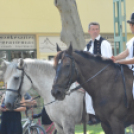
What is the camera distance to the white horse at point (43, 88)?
191 inches

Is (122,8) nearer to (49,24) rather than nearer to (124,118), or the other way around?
(124,118)

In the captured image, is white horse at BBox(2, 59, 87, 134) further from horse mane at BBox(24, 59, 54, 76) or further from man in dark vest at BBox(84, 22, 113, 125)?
man in dark vest at BBox(84, 22, 113, 125)

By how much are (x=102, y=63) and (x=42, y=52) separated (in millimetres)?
12356

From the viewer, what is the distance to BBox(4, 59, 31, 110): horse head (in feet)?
15.8

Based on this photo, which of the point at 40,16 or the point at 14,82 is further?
the point at 40,16

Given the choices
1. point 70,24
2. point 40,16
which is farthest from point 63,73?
point 40,16

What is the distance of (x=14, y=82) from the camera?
487cm

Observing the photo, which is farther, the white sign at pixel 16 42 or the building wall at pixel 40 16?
the white sign at pixel 16 42

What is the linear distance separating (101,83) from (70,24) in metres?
5.53

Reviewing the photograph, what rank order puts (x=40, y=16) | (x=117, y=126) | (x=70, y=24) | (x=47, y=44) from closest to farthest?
1. (x=117, y=126)
2. (x=70, y=24)
3. (x=40, y=16)
4. (x=47, y=44)

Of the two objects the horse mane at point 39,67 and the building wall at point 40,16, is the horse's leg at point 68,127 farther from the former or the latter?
the building wall at point 40,16

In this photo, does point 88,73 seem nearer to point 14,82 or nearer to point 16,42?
point 14,82

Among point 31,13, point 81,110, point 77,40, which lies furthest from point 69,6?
point 31,13

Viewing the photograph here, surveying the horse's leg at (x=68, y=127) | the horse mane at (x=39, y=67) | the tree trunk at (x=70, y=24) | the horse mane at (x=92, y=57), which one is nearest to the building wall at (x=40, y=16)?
the tree trunk at (x=70, y=24)
